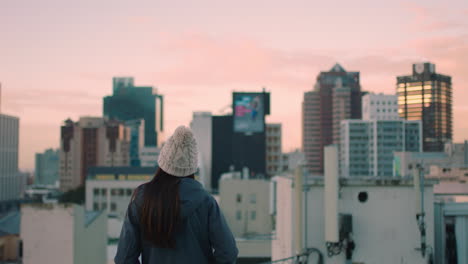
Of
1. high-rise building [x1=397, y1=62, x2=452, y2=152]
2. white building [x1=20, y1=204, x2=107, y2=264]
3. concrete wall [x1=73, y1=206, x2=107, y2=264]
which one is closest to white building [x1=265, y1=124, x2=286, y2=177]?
concrete wall [x1=73, y1=206, x2=107, y2=264]

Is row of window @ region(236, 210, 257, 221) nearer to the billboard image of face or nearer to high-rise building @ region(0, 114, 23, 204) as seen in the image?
the billboard image of face

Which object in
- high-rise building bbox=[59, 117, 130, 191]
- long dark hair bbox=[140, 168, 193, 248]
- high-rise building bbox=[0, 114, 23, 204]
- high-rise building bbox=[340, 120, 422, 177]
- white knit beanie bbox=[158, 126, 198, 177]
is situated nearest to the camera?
long dark hair bbox=[140, 168, 193, 248]

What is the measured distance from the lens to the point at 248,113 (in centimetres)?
9394

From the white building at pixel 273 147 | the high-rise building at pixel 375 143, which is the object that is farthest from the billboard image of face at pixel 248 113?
the high-rise building at pixel 375 143

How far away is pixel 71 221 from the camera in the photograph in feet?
52.2

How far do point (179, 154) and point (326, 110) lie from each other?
556 feet

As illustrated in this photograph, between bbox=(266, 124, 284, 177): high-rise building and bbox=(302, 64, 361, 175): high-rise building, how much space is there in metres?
63.0

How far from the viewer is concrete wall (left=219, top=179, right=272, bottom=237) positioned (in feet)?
195

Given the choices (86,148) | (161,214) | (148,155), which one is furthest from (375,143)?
(161,214)

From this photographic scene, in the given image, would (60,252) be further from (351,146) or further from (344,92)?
(344,92)

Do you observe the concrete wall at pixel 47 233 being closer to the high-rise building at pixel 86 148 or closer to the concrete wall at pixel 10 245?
the concrete wall at pixel 10 245

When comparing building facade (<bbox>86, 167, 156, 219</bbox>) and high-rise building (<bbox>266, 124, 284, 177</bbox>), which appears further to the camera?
high-rise building (<bbox>266, 124, 284, 177</bbox>)

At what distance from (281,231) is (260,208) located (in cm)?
3728

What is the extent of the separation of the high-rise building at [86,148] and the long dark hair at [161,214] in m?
145
